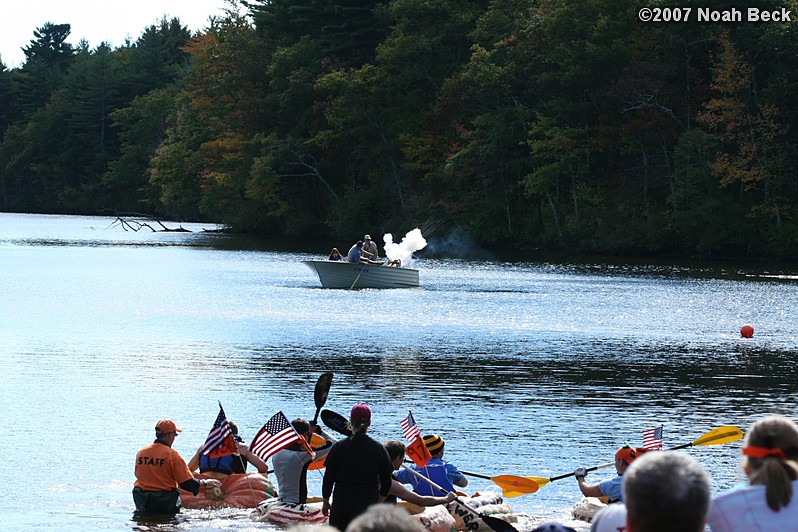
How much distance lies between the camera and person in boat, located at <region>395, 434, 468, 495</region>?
13.3 meters

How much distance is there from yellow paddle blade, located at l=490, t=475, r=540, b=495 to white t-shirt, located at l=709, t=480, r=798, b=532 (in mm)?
8824

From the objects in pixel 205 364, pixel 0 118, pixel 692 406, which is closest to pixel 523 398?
pixel 692 406

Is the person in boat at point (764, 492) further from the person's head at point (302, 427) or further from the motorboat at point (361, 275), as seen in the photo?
the motorboat at point (361, 275)

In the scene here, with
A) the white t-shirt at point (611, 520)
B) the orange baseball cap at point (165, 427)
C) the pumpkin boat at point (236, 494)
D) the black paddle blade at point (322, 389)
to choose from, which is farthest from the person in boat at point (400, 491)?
the white t-shirt at point (611, 520)

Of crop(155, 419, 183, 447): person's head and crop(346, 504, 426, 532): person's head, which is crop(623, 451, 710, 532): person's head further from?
crop(155, 419, 183, 447): person's head

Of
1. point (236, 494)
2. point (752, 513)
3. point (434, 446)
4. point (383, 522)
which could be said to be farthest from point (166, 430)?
point (383, 522)

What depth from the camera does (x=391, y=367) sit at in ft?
94.5

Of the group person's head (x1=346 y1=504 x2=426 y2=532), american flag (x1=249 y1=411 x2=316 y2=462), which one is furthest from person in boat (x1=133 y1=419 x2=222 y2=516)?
person's head (x1=346 y1=504 x2=426 y2=532)

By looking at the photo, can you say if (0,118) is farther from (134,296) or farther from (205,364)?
(205,364)

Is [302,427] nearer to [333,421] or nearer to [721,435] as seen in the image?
[333,421]

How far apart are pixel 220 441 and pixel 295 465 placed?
1396 millimetres

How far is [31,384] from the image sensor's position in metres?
24.9

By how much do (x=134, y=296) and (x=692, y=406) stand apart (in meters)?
27.0

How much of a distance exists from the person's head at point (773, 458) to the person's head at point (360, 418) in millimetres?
4762
